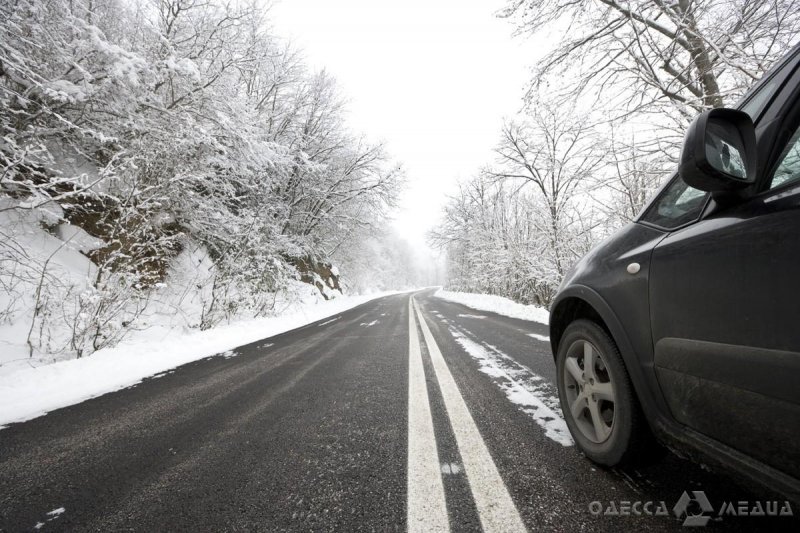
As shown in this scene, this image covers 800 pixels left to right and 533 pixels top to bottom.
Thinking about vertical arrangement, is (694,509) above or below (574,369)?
below

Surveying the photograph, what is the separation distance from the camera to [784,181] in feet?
3.23

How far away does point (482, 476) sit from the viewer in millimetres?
1409

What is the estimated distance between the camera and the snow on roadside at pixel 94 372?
9.12ft

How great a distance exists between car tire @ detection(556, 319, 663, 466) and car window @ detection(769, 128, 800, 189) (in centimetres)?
88

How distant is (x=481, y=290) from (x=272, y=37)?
69.0ft

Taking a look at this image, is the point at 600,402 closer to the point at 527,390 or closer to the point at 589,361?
the point at 589,361

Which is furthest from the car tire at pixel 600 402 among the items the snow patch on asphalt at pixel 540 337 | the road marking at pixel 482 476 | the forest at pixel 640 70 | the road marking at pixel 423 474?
the snow patch on asphalt at pixel 540 337

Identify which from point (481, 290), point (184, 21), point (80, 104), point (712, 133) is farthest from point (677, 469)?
point (481, 290)

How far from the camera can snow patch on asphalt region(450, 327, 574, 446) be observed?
193 centimetres

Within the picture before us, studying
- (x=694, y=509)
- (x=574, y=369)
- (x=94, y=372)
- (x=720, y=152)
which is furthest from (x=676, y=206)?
(x=94, y=372)

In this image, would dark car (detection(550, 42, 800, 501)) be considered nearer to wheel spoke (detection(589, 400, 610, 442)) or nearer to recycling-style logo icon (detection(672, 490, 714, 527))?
wheel spoke (detection(589, 400, 610, 442))

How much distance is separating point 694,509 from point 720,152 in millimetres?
1386

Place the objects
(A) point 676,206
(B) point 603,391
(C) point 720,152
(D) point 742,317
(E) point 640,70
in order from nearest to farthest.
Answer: (D) point 742,317 → (C) point 720,152 → (A) point 676,206 → (B) point 603,391 → (E) point 640,70

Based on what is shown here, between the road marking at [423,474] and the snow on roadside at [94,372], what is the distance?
326 centimetres
